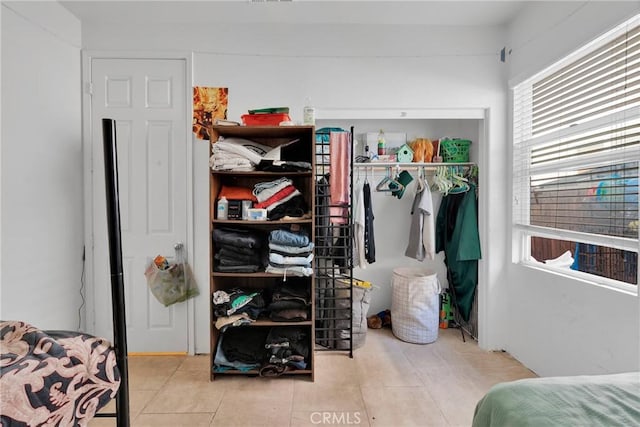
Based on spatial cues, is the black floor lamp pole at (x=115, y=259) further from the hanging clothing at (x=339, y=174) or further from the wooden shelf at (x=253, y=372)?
the hanging clothing at (x=339, y=174)

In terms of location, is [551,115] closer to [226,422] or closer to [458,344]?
[458,344]

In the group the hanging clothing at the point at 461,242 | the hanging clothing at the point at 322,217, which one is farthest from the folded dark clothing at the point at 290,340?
the hanging clothing at the point at 461,242

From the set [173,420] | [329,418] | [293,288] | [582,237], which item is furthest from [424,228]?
[173,420]

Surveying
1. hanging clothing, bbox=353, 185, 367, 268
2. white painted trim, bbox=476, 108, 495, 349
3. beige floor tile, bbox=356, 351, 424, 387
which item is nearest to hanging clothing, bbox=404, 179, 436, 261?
white painted trim, bbox=476, 108, 495, 349

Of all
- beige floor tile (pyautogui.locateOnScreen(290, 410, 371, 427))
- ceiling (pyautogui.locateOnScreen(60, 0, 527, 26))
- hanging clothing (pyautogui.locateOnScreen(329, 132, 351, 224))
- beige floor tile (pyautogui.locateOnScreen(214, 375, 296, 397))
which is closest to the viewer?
beige floor tile (pyautogui.locateOnScreen(290, 410, 371, 427))

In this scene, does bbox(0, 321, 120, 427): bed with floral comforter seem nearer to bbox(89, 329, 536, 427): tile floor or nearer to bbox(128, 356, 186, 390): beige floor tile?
bbox(89, 329, 536, 427): tile floor

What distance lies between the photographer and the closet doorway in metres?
2.49

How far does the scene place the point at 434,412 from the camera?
6.07ft

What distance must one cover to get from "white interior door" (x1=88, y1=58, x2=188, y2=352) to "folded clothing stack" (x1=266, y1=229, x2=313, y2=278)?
882 millimetres

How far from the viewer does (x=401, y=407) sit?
1.90m

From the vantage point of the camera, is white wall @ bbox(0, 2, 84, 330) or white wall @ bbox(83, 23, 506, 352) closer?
white wall @ bbox(0, 2, 84, 330)

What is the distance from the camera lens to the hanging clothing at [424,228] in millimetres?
2805

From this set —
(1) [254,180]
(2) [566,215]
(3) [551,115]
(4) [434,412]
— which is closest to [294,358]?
(4) [434,412]

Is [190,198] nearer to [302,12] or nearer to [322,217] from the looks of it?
[322,217]
